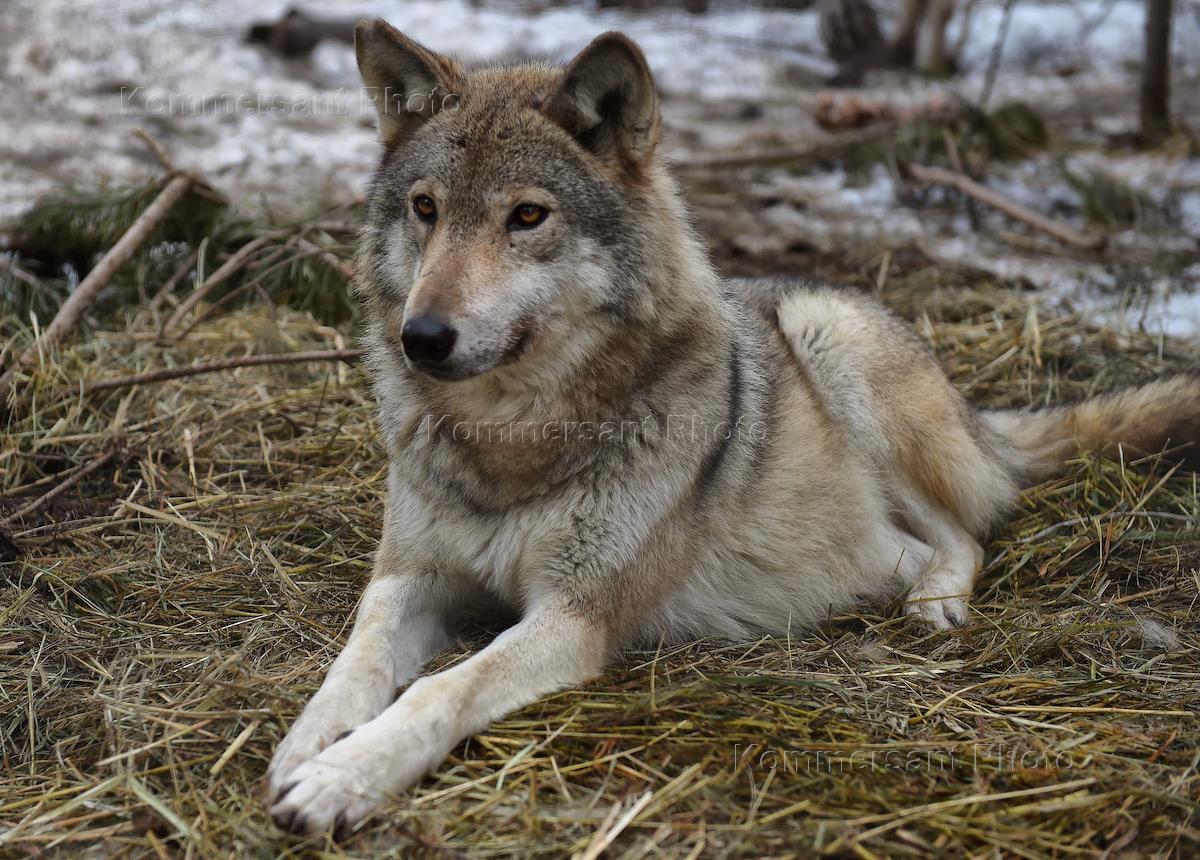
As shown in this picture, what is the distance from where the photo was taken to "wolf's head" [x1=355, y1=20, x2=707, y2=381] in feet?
10.3

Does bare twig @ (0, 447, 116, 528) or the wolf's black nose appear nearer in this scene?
the wolf's black nose

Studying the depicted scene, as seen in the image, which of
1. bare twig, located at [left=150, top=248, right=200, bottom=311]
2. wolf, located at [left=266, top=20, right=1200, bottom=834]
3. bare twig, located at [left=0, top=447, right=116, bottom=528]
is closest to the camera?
wolf, located at [left=266, top=20, right=1200, bottom=834]

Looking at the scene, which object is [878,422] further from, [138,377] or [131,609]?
[138,377]

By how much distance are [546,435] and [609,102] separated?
110 centimetres

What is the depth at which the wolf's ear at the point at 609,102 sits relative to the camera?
3322 millimetres

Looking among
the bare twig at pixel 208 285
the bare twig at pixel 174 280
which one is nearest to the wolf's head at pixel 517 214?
the bare twig at pixel 208 285

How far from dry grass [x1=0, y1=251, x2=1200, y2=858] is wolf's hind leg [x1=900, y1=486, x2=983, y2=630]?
0.34 ft

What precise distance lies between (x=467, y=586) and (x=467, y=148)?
4.85 feet

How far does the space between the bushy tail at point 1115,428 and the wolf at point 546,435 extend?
85 centimetres

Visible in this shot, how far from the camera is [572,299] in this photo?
3.32 metres
